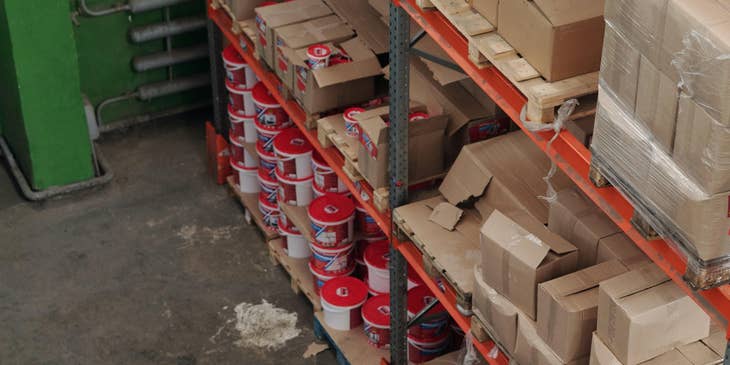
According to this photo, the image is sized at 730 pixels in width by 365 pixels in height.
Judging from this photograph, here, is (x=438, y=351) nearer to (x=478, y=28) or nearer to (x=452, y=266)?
(x=452, y=266)

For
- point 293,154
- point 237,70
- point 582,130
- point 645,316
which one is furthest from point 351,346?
point 645,316

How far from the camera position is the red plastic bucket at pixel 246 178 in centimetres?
928

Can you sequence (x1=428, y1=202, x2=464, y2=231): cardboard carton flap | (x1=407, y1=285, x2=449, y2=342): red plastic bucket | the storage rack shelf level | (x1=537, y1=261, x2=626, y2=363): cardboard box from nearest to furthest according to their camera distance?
1. the storage rack shelf level
2. (x1=537, y1=261, x2=626, y2=363): cardboard box
3. (x1=428, y1=202, x2=464, y2=231): cardboard carton flap
4. (x1=407, y1=285, x2=449, y2=342): red plastic bucket

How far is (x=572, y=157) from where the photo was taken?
491 centimetres

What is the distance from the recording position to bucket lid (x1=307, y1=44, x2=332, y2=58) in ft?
23.7

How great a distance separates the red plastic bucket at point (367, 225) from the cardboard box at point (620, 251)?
2.66 metres

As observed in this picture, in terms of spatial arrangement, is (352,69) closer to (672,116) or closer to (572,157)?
(572,157)

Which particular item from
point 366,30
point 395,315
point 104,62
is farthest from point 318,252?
point 104,62

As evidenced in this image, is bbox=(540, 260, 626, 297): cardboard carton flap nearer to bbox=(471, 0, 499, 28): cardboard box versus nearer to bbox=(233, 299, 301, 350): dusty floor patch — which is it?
bbox=(471, 0, 499, 28): cardboard box

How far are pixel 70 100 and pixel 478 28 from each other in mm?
4882

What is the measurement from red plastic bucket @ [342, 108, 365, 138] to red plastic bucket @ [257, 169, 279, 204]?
1.74m

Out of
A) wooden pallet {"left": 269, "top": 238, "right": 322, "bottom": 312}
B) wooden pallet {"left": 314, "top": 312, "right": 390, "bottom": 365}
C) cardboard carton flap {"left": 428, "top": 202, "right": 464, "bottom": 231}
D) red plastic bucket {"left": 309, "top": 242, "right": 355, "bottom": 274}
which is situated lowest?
wooden pallet {"left": 314, "top": 312, "right": 390, "bottom": 365}

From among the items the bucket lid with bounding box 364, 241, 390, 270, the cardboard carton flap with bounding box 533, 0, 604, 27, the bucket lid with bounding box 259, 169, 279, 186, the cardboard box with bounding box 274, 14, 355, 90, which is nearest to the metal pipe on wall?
the bucket lid with bounding box 259, 169, 279, 186

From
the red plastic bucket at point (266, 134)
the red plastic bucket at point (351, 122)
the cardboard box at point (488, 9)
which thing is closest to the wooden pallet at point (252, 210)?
the red plastic bucket at point (266, 134)
